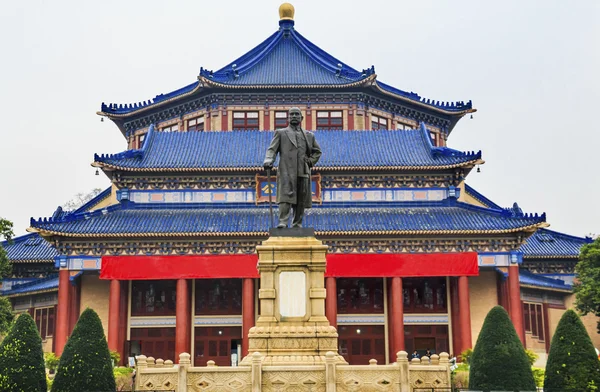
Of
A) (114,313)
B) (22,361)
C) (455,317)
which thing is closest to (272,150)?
(22,361)

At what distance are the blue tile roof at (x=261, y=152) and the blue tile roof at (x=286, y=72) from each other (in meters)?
7.21

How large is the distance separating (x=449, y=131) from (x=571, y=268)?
52.3 feet

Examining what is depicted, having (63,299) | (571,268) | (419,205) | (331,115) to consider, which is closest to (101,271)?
(63,299)

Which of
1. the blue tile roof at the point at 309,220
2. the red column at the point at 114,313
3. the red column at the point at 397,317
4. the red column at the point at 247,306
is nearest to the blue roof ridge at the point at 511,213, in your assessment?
the blue tile roof at the point at 309,220

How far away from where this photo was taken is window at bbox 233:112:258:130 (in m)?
56.7

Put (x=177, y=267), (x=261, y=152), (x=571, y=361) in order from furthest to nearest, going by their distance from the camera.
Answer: (x=261, y=152), (x=177, y=267), (x=571, y=361)

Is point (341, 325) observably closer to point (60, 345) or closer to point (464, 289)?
point (464, 289)

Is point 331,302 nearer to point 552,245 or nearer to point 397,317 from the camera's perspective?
point 397,317

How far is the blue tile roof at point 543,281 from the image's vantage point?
4856 cm

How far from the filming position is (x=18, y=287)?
49.5 m

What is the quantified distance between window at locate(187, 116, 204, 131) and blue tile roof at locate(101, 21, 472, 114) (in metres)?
2.15

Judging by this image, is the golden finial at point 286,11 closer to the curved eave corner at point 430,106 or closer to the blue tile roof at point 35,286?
the curved eave corner at point 430,106

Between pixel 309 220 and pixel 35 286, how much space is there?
1797cm

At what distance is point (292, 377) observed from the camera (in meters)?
18.5
